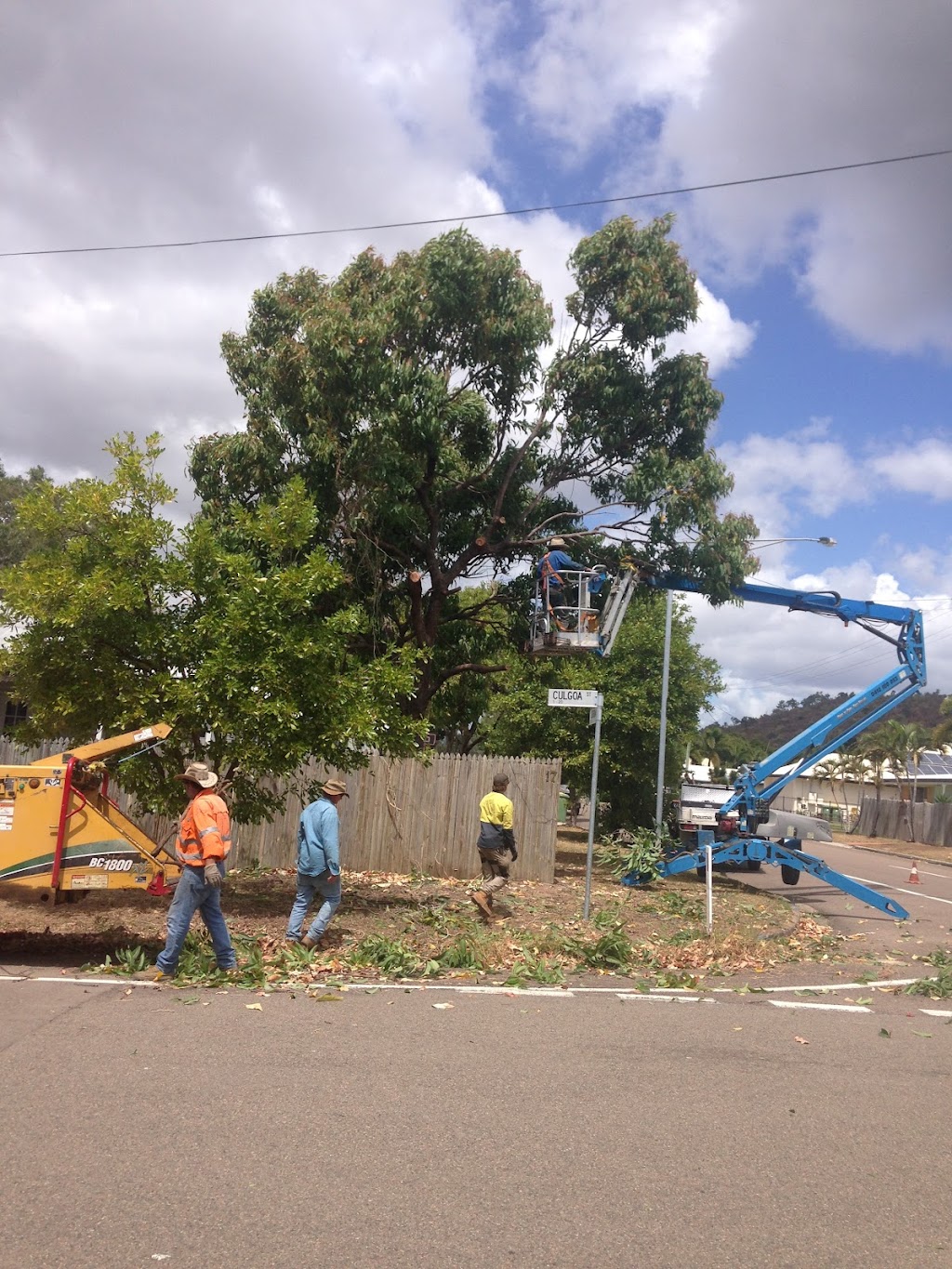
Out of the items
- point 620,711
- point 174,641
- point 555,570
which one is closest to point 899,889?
point 620,711

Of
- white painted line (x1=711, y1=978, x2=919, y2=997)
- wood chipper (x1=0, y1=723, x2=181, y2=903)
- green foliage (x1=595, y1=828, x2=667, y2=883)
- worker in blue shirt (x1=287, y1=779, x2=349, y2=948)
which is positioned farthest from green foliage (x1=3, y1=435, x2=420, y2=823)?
green foliage (x1=595, y1=828, x2=667, y2=883)

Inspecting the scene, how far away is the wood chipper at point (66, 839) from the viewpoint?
859 centimetres

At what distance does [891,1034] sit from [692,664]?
2552cm

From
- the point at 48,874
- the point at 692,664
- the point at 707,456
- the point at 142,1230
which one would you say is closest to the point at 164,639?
the point at 48,874

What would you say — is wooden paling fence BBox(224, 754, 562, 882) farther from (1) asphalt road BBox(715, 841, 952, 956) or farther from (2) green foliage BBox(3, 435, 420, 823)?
(2) green foliage BBox(3, 435, 420, 823)

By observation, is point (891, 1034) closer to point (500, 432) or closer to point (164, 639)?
point (164, 639)

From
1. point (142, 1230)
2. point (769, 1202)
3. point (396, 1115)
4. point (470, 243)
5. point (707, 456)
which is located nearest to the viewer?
point (142, 1230)

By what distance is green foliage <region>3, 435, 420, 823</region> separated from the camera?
10.5 meters

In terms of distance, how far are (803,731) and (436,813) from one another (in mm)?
6534

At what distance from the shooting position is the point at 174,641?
10789mm

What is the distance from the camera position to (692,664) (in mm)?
33219

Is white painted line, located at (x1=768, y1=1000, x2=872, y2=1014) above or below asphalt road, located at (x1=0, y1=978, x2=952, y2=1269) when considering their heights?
above

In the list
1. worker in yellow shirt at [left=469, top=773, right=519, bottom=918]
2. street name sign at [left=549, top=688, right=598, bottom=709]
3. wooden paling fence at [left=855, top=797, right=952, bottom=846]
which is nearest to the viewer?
street name sign at [left=549, top=688, right=598, bottom=709]

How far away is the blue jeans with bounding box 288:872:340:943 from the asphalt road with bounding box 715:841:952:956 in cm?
674
